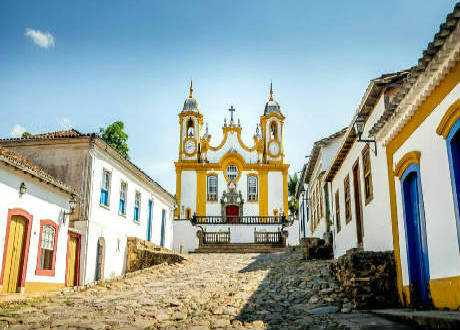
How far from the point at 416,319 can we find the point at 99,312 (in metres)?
6.05

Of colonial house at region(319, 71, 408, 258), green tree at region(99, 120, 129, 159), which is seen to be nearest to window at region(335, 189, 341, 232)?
colonial house at region(319, 71, 408, 258)

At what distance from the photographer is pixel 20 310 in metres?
9.88

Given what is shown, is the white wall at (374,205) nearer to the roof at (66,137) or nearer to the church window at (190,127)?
the roof at (66,137)

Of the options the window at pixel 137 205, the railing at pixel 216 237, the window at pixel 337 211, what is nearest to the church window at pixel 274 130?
the railing at pixel 216 237

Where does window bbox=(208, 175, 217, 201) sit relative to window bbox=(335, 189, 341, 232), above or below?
above

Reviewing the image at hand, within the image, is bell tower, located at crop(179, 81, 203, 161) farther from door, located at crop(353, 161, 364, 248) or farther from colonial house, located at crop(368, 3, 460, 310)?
colonial house, located at crop(368, 3, 460, 310)

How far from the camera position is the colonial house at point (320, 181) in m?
19.9

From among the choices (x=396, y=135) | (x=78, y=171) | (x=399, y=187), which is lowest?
(x=399, y=187)

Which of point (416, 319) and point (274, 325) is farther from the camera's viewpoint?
point (274, 325)

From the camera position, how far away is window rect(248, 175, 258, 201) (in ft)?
134

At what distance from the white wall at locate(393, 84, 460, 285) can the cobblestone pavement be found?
1.83m

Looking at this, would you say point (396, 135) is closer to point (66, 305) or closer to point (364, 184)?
point (364, 184)

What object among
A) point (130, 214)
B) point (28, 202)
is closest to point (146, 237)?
point (130, 214)

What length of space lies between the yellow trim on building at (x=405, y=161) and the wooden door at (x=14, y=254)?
31.9 ft
